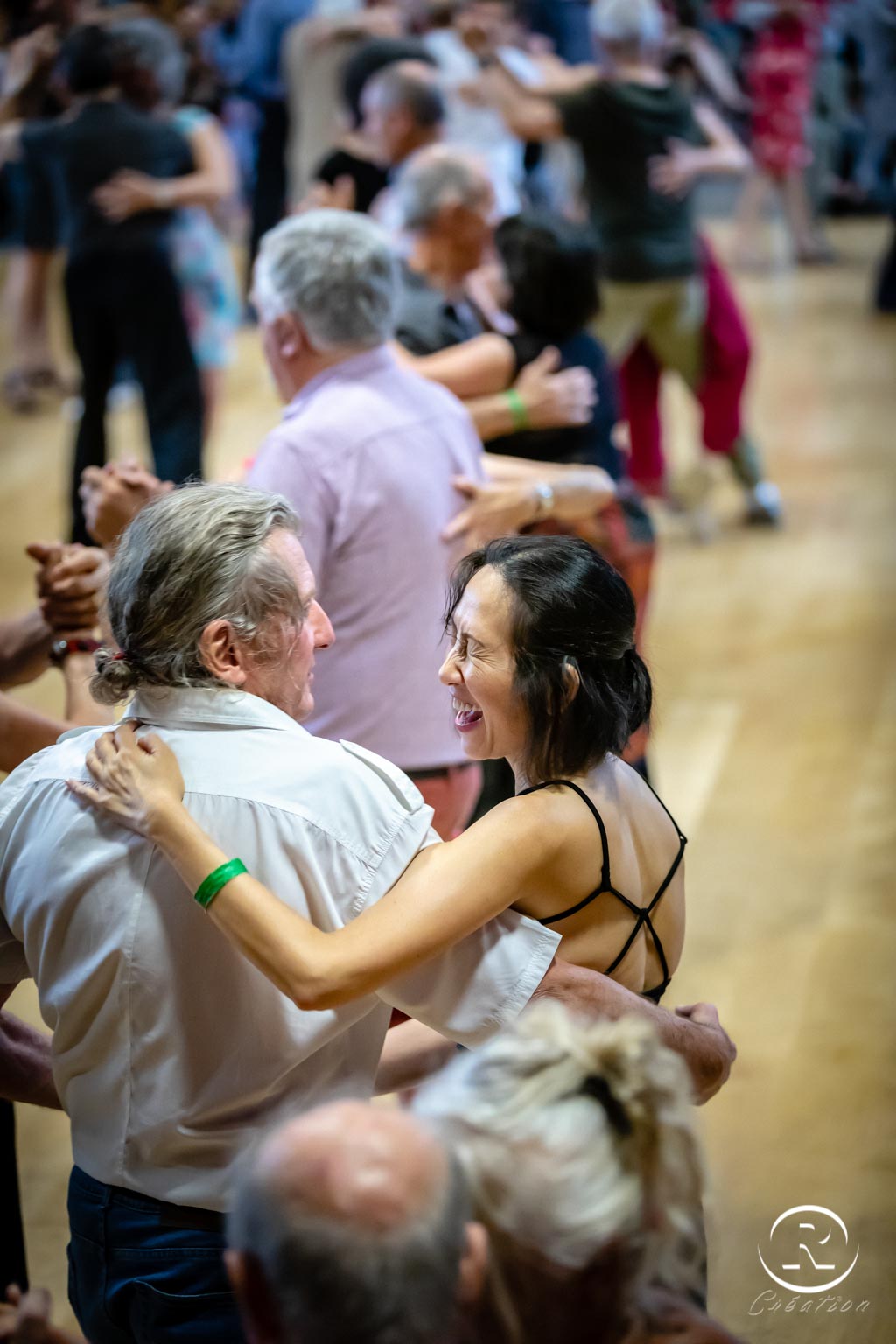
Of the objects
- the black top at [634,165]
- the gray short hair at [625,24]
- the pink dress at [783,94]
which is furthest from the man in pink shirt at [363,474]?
the pink dress at [783,94]

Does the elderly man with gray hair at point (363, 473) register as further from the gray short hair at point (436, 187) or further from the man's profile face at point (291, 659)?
the gray short hair at point (436, 187)

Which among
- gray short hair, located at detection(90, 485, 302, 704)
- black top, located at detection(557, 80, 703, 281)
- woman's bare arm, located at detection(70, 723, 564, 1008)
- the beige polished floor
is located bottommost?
the beige polished floor

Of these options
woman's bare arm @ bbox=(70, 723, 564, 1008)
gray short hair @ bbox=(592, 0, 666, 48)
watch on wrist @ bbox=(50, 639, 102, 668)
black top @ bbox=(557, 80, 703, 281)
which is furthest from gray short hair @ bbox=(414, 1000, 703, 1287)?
gray short hair @ bbox=(592, 0, 666, 48)

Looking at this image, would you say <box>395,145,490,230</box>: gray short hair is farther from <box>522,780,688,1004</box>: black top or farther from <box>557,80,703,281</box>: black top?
<box>522,780,688,1004</box>: black top

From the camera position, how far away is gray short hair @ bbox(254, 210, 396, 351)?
7.98ft

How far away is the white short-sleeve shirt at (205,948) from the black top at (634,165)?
441 centimetres

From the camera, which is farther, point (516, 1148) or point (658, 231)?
point (658, 231)

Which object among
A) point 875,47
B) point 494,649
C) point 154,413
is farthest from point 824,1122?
point 875,47

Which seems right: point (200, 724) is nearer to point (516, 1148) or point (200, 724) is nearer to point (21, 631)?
point (516, 1148)

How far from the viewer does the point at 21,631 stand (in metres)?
2.38

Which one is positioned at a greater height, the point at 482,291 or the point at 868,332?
the point at 482,291

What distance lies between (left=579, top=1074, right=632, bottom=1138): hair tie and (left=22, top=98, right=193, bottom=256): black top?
4.34m

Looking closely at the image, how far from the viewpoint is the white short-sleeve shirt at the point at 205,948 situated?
4.58 feet

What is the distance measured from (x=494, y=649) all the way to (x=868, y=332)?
7.26m
